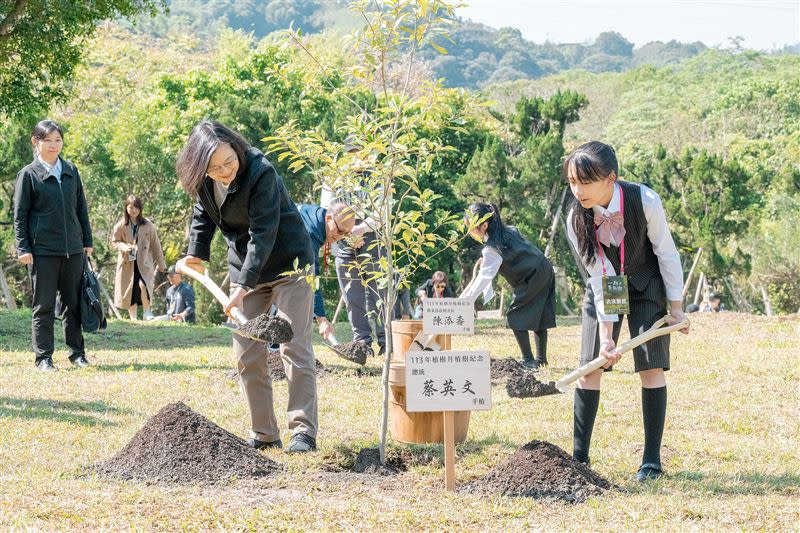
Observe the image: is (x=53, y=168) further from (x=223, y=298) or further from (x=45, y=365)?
(x=223, y=298)

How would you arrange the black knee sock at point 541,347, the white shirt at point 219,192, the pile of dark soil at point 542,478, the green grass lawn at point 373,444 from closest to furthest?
the green grass lawn at point 373,444 < the pile of dark soil at point 542,478 < the white shirt at point 219,192 < the black knee sock at point 541,347

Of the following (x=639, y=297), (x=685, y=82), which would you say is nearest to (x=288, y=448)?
(x=639, y=297)

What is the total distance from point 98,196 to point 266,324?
71.4 feet

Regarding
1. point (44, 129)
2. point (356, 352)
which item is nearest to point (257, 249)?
point (356, 352)

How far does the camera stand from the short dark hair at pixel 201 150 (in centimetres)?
449

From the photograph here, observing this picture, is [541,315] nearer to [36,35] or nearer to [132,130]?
[36,35]

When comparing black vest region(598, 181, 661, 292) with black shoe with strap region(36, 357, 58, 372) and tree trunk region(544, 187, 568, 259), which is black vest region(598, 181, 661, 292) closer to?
black shoe with strap region(36, 357, 58, 372)

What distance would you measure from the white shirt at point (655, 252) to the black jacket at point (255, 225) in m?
1.53

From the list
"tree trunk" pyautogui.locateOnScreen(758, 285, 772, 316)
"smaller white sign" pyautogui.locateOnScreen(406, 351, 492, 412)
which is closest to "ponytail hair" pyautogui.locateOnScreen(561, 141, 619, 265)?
"smaller white sign" pyautogui.locateOnScreen(406, 351, 492, 412)

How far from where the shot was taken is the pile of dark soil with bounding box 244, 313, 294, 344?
459 cm

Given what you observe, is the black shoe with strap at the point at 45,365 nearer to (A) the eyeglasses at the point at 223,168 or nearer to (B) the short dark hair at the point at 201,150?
(B) the short dark hair at the point at 201,150

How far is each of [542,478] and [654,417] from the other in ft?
2.42

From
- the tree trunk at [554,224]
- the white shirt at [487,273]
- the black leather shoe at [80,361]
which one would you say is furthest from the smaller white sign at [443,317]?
the tree trunk at [554,224]

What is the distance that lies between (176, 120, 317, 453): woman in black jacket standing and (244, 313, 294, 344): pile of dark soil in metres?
0.13
